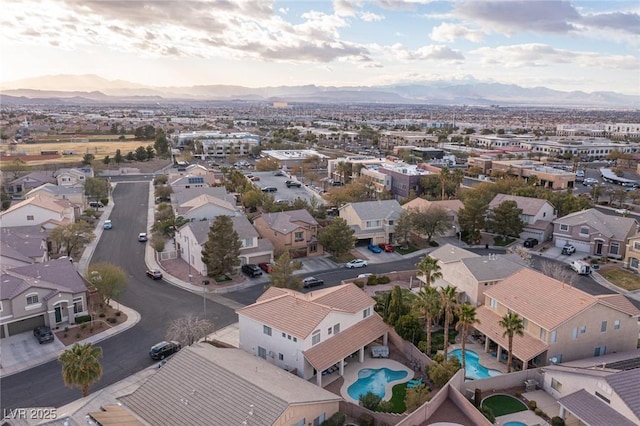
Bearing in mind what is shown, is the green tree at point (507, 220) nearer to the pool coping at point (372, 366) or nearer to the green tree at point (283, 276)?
the green tree at point (283, 276)

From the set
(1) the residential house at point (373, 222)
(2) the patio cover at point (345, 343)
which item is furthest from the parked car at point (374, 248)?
(2) the patio cover at point (345, 343)

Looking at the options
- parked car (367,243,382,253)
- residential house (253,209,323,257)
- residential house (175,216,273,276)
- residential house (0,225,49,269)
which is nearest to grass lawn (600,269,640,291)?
parked car (367,243,382,253)

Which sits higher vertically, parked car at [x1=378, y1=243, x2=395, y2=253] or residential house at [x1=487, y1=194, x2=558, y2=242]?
residential house at [x1=487, y1=194, x2=558, y2=242]

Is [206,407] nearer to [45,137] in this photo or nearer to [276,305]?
[276,305]

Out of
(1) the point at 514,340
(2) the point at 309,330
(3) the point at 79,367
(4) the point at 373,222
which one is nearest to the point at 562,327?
(1) the point at 514,340

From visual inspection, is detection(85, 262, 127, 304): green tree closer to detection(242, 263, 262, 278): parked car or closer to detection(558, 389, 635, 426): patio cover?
detection(242, 263, 262, 278): parked car

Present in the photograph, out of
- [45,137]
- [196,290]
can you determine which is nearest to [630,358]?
[196,290]

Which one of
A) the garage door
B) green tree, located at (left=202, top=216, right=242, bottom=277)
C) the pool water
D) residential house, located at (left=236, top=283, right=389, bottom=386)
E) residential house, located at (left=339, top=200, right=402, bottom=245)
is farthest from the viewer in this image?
residential house, located at (left=339, top=200, right=402, bottom=245)
